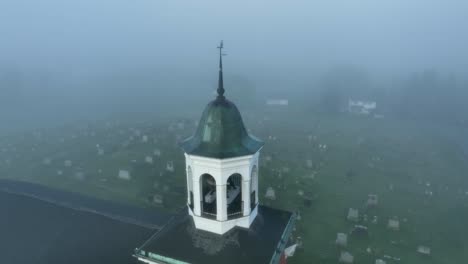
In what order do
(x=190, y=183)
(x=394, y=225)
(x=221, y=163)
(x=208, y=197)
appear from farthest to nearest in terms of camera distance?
1. (x=394, y=225)
2. (x=208, y=197)
3. (x=190, y=183)
4. (x=221, y=163)

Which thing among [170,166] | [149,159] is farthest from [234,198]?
[149,159]

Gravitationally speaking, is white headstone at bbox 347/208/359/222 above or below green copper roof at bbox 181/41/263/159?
below

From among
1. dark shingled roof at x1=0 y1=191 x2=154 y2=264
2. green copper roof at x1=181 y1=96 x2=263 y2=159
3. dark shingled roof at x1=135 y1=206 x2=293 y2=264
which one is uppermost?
green copper roof at x1=181 y1=96 x2=263 y2=159

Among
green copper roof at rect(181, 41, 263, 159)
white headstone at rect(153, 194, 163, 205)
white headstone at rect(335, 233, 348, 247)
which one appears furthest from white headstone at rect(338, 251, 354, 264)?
green copper roof at rect(181, 41, 263, 159)

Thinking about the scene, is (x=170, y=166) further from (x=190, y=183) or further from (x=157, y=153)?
(x=190, y=183)

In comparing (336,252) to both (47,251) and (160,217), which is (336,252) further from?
(47,251)

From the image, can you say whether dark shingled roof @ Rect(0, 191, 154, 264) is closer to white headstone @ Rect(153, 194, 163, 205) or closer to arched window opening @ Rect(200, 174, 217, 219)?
arched window opening @ Rect(200, 174, 217, 219)

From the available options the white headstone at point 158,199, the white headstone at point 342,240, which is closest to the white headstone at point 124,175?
the white headstone at point 158,199
